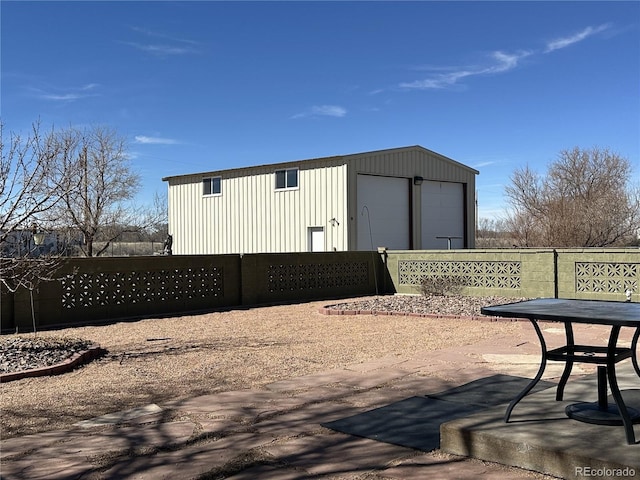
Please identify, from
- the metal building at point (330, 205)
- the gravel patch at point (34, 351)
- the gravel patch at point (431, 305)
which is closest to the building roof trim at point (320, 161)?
the metal building at point (330, 205)

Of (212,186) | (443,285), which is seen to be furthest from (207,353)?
(212,186)

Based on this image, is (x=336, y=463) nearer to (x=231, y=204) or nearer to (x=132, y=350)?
(x=132, y=350)

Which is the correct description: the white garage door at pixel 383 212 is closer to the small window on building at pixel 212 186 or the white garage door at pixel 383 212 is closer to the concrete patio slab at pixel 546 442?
the small window on building at pixel 212 186

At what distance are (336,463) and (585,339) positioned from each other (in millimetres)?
6442

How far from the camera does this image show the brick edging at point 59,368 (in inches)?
268

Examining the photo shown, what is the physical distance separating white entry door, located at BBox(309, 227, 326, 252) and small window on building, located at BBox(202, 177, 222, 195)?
5265 mm

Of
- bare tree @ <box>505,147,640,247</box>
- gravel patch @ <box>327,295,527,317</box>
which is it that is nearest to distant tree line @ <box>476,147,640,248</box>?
bare tree @ <box>505,147,640,247</box>

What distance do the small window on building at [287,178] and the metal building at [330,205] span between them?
0.12ft

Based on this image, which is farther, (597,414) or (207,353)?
(207,353)

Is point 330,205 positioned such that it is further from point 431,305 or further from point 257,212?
point 431,305

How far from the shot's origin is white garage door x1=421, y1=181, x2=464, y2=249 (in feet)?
81.3

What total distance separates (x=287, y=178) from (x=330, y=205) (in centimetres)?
247

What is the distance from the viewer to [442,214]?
25.4 m

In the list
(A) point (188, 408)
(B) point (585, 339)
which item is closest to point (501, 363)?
(B) point (585, 339)
